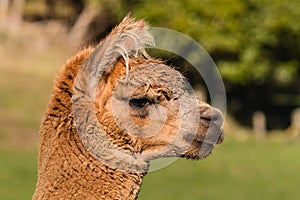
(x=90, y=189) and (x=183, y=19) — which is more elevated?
(x=183, y=19)

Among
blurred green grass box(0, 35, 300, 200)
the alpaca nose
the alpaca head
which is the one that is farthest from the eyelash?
blurred green grass box(0, 35, 300, 200)

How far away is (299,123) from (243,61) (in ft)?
12.6

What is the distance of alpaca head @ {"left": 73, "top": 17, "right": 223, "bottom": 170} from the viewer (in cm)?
518

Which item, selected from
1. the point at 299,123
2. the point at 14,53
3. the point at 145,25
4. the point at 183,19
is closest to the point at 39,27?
the point at 14,53

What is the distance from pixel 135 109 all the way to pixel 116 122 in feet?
0.57

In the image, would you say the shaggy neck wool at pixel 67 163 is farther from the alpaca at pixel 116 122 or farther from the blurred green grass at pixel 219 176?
the blurred green grass at pixel 219 176

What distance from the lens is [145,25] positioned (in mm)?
5574

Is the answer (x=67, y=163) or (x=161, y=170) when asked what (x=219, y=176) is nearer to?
(x=161, y=170)

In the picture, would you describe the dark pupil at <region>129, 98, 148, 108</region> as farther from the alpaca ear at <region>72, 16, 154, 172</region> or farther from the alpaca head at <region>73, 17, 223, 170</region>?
the alpaca ear at <region>72, 16, 154, 172</region>

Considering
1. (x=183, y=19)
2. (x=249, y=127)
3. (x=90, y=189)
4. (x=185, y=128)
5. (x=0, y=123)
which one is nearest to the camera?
(x=90, y=189)

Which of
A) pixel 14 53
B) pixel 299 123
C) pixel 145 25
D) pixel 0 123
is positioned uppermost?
pixel 14 53

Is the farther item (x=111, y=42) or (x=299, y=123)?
(x=299, y=123)

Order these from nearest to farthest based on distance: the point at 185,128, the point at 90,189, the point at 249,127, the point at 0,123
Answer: the point at 90,189 → the point at 185,128 → the point at 0,123 → the point at 249,127

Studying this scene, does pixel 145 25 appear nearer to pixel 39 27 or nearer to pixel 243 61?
pixel 243 61
